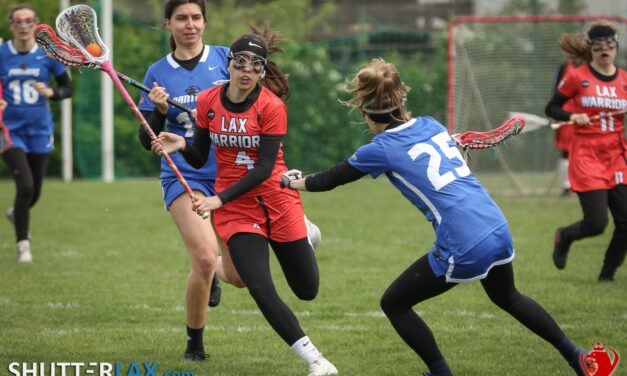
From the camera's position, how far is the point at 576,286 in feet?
25.6

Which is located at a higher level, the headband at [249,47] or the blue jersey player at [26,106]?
the headband at [249,47]

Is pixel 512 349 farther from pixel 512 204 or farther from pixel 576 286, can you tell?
pixel 512 204

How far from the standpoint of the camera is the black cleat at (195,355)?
5.64 meters

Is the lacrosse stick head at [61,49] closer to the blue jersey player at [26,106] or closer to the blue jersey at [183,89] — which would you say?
the blue jersey at [183,89]

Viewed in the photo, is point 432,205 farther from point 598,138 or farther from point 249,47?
point 598,138

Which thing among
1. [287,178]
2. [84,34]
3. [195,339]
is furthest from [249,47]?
[195,339]

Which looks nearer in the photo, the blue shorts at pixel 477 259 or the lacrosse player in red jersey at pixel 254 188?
the blue shorts at pixel 477 259

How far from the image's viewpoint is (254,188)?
5.14m

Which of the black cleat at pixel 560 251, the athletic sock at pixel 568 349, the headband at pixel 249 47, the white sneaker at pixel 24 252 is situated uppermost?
the headband at pixel 249 47

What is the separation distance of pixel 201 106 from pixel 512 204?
914 cm

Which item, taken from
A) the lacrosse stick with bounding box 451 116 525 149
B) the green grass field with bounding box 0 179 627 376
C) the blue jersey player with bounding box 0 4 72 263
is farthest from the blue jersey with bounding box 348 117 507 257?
the blue jersey player with bounding box 0 4 72 263

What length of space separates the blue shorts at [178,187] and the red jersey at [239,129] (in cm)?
36

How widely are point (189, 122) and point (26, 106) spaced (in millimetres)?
4151

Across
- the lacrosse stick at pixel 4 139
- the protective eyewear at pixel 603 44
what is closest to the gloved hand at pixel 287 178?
the protective eyewear at pixel 603 44
